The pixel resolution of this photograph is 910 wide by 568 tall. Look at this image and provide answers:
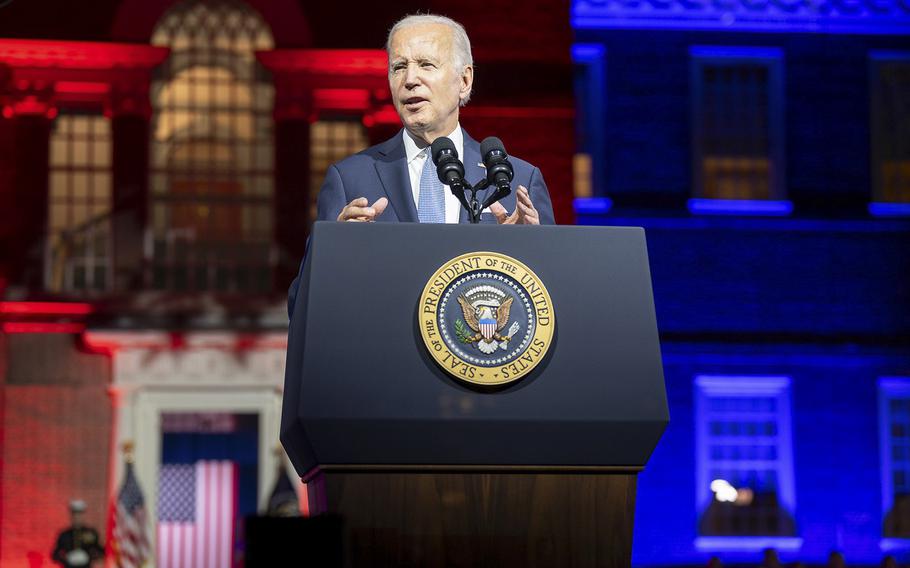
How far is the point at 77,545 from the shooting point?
14.4m

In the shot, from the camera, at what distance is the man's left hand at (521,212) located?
3.15m

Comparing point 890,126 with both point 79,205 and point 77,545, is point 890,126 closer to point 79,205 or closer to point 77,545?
point 79,205

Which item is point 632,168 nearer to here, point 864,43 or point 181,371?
point 864,43

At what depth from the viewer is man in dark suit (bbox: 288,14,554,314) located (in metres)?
3.33

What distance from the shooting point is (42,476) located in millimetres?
15328

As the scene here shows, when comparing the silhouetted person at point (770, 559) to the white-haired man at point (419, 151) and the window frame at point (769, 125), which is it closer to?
the window frame at point (769, 125)

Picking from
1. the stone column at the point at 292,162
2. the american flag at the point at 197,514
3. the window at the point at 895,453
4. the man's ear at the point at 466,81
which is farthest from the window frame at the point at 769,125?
the man's ear at the point at 466,81

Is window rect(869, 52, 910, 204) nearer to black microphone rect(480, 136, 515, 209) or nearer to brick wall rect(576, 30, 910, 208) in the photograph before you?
brick wall rect(576, 30, 910, 208)

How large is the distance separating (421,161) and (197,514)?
16555mm

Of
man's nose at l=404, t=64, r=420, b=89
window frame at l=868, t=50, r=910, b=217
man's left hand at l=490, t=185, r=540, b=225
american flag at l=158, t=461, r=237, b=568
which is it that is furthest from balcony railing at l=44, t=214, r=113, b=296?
man's left hand at l=490, t=185, r=540, b=225

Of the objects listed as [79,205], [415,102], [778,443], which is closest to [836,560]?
[778,443]

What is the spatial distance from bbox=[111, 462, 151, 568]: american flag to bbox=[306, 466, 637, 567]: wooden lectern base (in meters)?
12.5

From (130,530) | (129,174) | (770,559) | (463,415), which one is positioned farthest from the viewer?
(129,174)

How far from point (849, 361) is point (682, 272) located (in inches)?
79.6
